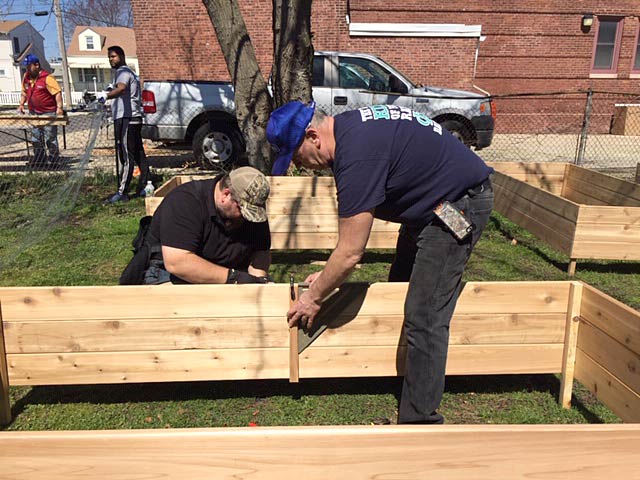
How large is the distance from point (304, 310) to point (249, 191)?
0.75 metres

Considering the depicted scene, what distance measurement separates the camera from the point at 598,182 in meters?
7.48

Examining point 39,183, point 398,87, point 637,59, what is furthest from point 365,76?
point 637,59

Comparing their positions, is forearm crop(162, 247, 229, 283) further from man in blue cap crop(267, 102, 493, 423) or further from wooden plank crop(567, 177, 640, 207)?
wooden plank crop(567, 177, 640, 207)

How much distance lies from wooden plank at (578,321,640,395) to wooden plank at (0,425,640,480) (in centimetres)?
120

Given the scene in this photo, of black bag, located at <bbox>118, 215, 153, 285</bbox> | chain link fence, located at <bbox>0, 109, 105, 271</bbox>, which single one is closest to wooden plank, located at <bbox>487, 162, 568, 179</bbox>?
chain link fence, located at <bbox>0, 109, 105, 271</bbox>

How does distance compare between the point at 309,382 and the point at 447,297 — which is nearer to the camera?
the point at 447,297

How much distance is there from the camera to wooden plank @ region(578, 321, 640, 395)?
2.81 m

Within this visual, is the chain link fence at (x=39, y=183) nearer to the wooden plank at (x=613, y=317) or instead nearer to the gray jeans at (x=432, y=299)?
the gray jeans at (x=432, y=299)

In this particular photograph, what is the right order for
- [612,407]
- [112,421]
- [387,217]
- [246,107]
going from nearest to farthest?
[387,217], [612,407], [112,421], [246,107]

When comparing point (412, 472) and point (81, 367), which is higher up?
point (412, 472)

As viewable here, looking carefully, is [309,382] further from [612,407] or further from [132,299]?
[612,407]

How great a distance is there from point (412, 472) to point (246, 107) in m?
6.37

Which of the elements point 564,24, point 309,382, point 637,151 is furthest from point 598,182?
point 564,24

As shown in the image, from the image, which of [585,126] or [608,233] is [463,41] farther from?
[608,233]
